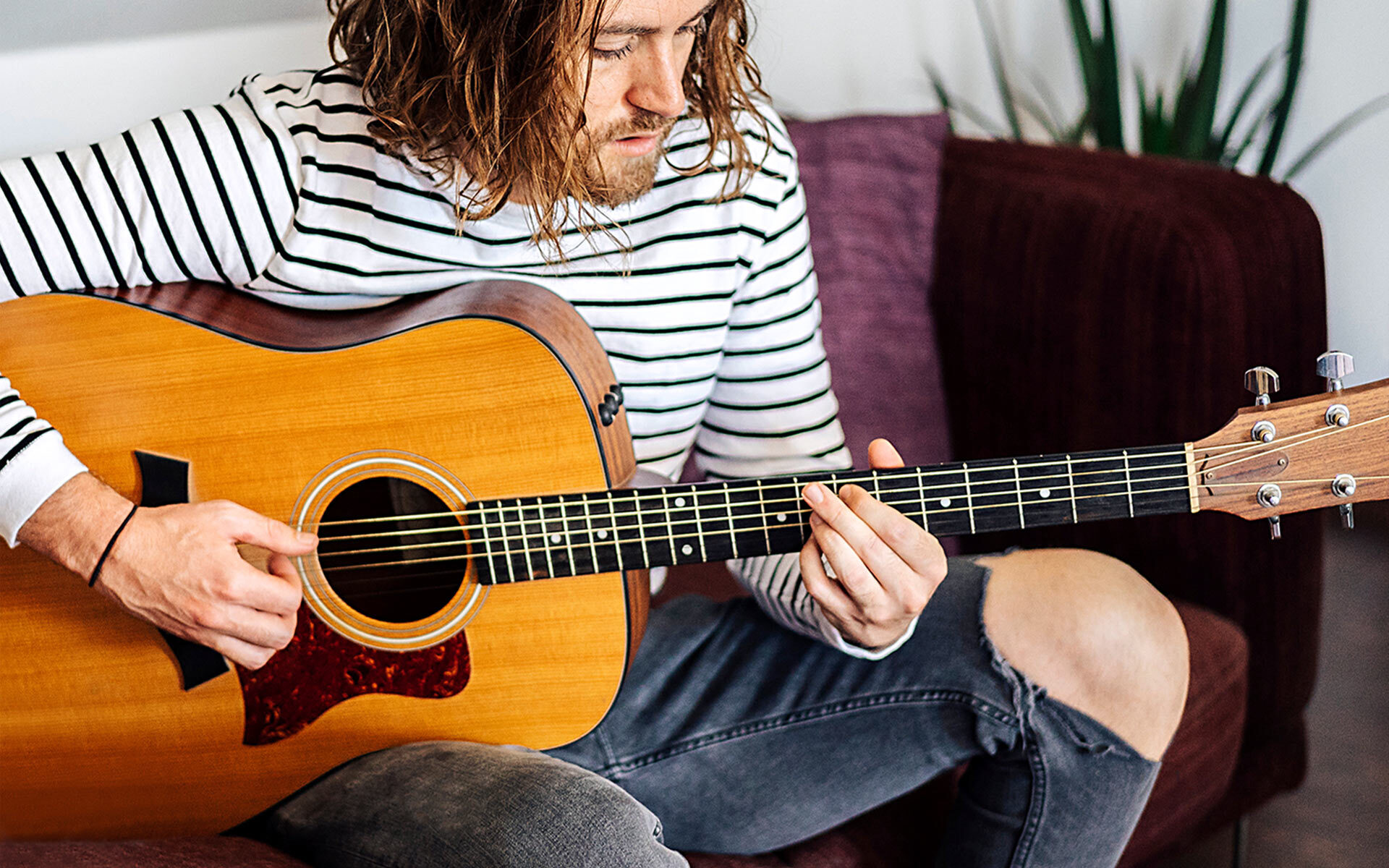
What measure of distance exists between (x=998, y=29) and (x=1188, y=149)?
1.53 ft

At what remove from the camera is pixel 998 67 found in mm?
2133

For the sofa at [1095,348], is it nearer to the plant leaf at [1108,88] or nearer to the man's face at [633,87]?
the man's face at [633,87]

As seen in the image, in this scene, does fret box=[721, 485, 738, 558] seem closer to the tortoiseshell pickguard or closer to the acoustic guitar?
the acoustic guitar

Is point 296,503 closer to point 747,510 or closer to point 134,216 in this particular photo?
point 134,216

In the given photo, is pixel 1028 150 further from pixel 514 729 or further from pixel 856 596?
pixel 514 729

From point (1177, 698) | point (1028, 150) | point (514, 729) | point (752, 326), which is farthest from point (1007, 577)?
point (1028, 150)

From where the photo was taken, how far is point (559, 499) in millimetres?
923

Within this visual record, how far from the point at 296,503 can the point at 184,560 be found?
10 cm

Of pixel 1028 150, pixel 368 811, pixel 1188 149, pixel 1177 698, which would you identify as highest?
pixel 1028 150

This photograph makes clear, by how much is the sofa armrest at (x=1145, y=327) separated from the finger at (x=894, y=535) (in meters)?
0.55

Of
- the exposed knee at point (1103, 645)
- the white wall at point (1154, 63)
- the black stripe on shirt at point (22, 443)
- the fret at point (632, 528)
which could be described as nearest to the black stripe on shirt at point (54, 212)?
the black stripe on shirt at point (22, 443)

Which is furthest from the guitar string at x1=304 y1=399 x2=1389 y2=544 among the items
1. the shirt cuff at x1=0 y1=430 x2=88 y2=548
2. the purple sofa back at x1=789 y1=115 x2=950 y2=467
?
the purple sofa back at x1=789 y1=115 x2=950 y2=467

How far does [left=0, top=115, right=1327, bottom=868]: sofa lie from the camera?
1228 mm

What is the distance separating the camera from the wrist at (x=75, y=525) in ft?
2.93
